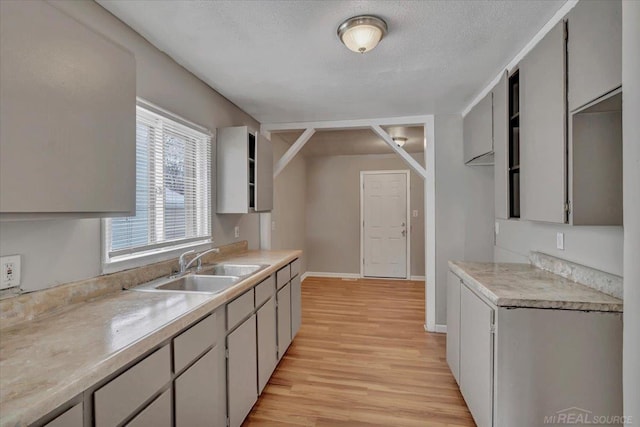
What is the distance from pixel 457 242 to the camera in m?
3.43

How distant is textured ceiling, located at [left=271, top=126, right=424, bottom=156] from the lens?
14.4 ft

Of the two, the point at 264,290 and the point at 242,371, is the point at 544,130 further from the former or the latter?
the point at 242,371

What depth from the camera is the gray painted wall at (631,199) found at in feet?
3.46

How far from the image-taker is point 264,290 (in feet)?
7.50

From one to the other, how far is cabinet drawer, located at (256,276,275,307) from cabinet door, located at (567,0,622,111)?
6.73ft

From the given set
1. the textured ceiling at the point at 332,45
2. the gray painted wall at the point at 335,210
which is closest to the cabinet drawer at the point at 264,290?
the textured ceiling at the point at 332,45

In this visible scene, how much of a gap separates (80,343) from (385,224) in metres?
5.36

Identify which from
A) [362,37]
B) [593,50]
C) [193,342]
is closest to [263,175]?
[362,37]

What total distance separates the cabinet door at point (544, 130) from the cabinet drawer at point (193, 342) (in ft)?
6.05

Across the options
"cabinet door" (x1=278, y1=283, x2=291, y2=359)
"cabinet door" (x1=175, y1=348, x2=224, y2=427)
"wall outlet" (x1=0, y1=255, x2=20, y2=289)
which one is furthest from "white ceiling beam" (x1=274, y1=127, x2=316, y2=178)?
"wall outlet" (x1=0, y1=255, x2=20, y2=289)

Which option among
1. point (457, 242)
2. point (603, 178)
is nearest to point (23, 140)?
point (603, 178)

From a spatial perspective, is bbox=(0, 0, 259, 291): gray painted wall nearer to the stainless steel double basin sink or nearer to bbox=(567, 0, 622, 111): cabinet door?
the stainless steel double basin sink

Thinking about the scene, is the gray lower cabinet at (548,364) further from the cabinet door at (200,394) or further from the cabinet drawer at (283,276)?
the cabinet drawer at (283,276)

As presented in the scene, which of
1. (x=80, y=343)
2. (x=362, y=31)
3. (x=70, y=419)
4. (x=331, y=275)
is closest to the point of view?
(x=70, y=419)
